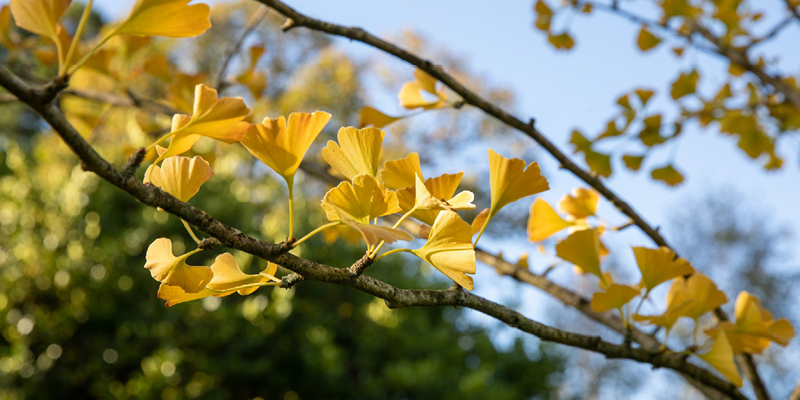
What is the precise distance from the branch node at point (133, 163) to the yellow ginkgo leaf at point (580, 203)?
357mm

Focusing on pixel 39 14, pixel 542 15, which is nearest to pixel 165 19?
pixel 39 14

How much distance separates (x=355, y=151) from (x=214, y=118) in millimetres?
65

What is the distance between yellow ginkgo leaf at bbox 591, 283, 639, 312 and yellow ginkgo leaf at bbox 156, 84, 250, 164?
10.7 inches

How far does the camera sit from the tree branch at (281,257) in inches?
6.8

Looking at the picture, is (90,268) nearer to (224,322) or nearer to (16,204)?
(16,204)

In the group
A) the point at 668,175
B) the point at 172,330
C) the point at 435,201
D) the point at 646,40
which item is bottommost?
the point at 172,330

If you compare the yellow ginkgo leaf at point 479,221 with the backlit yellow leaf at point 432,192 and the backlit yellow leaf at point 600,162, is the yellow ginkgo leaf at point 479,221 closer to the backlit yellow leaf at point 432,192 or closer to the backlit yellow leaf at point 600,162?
the backlit yellow leaf at point 432,192

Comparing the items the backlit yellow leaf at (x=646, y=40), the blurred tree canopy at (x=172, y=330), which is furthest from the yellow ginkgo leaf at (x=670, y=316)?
the blurred tree canopy at (x=172, y=330)

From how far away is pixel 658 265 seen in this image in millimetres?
377

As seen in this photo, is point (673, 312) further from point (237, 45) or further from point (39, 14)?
point (237, 45)

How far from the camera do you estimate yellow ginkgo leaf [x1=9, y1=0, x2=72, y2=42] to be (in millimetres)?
222

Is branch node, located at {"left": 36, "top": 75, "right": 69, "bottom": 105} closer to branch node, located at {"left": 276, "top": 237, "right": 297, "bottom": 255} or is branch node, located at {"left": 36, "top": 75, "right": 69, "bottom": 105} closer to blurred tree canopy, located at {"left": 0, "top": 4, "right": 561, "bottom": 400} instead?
branch node, located at {"left": 276, "top": 237, "right": 297, "bottom": 255}

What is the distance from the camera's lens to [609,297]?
369 millimetres

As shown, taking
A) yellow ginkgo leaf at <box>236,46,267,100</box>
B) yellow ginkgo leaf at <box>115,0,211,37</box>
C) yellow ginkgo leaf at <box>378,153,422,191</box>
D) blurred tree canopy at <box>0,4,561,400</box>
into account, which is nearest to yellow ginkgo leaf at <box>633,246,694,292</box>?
yellow ginkgo leaf at <box>378,153,422,191</box>
